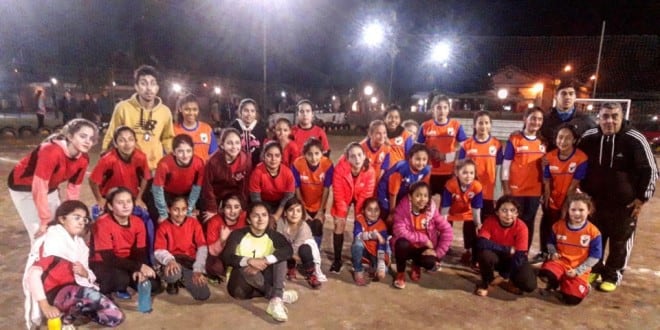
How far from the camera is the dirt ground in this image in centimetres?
359

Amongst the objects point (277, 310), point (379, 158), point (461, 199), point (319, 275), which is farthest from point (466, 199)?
point (277, 310)

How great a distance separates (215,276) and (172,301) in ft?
1.53

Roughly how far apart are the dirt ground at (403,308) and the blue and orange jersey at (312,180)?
2.66 ft

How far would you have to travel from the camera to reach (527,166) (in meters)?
4.70

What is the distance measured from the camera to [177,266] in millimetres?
3916

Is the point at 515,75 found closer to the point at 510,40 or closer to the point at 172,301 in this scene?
the point at 510,40

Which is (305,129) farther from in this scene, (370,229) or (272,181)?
(370,229)

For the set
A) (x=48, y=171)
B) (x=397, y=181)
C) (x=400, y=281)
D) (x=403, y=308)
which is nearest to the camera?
(x=48, y=171)

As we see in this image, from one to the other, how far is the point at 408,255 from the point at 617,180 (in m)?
2.04

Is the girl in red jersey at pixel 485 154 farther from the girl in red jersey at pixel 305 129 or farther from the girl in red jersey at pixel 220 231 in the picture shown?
the girl in red jersey at pixel 220 231

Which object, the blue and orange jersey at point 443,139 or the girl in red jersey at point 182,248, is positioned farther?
the blue and orange jersey at point 443,139

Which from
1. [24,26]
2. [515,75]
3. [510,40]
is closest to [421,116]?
[510,40]

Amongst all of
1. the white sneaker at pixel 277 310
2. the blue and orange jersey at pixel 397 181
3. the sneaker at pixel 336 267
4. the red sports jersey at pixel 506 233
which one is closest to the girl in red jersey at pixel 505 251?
the red sports jersey at pixel 506 233

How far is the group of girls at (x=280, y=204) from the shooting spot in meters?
3.82
